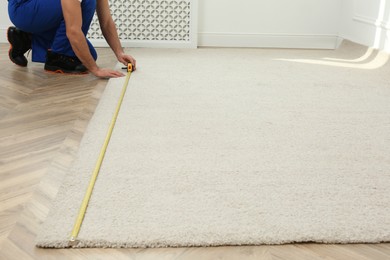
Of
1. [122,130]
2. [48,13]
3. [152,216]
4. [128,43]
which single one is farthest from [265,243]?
[128,43]

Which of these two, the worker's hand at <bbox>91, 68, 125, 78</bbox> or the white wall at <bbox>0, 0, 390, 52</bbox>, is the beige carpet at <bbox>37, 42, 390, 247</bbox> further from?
the white wall at <bbox>0, 0, 390, 52</bbox>

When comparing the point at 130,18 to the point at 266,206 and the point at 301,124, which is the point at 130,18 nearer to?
the point at 301,124

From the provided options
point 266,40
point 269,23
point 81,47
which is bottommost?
point 266,40

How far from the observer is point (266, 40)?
10.0 ft

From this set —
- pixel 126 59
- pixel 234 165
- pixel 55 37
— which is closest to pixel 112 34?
pixel 126 59

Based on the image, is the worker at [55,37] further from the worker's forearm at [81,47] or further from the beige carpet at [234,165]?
the beige carpet at [234,165]

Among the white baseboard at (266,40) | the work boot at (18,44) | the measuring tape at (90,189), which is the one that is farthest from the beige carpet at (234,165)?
the white baseboard at (266,40)

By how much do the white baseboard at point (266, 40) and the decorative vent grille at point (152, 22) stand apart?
6.7 inches

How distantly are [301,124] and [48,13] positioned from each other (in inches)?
53.5

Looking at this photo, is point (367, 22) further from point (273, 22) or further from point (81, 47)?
point (81, 47)

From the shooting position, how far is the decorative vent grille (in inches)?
112

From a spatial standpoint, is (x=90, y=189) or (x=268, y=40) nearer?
(x=90, y=189)

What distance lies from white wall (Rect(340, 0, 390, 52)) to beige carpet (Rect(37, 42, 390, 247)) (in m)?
0.53

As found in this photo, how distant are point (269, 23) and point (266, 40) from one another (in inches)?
4.7
